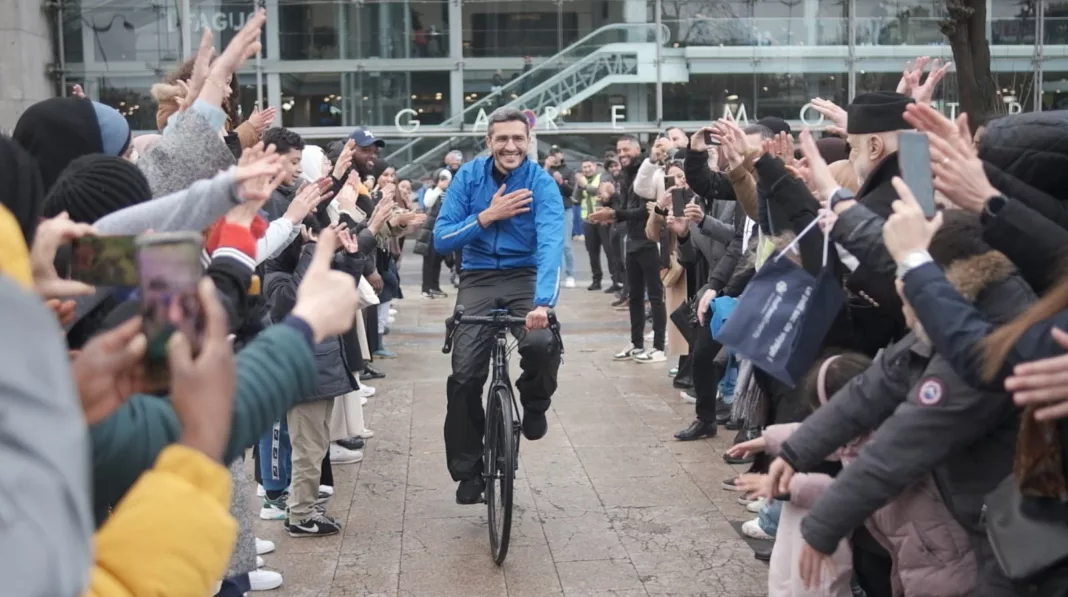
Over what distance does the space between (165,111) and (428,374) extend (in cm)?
595

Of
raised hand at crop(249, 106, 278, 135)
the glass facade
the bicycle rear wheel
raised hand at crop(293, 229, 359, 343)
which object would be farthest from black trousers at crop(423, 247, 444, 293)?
raised hand at crop(293, 229, 359, 343)

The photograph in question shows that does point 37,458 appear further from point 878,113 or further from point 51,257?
point 878,113

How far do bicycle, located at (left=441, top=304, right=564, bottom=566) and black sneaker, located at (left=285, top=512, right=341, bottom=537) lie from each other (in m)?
0.90

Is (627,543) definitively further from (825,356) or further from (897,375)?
(897,375)

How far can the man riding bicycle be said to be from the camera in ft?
19.2

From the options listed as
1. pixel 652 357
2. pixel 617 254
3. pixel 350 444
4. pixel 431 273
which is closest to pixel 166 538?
pixel 350 444

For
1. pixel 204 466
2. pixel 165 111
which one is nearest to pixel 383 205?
pixel 165 111

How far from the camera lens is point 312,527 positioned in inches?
231

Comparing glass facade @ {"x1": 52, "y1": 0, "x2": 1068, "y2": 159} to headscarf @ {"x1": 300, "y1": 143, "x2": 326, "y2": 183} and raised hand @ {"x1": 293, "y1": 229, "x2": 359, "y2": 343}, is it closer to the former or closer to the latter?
headscarf @ {"x1": 300, "y1": 143, "x2": 326, "y2": 183}

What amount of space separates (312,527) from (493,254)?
68.7 inches

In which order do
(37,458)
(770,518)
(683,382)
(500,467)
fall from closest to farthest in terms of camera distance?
(37,458) < (770,518) < (500,467) < (683,382)

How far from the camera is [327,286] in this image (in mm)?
2105

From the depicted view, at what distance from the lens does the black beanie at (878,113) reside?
4.07 m

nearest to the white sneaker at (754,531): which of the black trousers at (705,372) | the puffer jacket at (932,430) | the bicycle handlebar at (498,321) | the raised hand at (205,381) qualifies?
the bicycle handlebar at (498,321)
